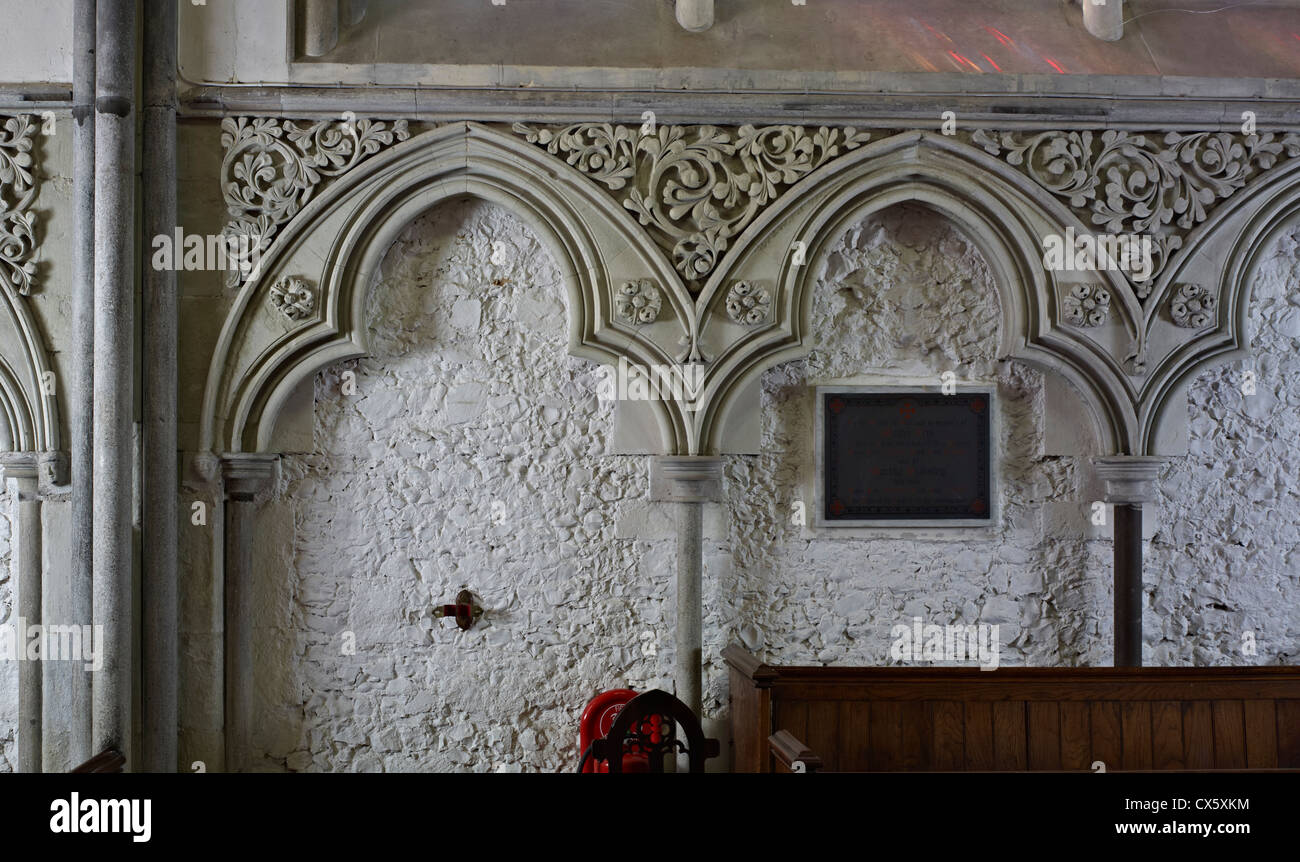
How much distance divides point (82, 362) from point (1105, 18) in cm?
426

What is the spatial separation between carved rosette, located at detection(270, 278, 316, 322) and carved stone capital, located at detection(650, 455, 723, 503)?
150 cm

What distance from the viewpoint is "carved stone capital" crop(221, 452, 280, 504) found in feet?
13.1

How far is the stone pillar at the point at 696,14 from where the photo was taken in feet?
13.6

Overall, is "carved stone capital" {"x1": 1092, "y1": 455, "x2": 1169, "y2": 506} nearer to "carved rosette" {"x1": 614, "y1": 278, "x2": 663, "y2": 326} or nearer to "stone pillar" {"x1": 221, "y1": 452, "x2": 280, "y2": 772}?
"carved rosette" {"x1": 614, "y1": 278, "x2": 663, "y2": 326}

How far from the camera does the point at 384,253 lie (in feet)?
13.5

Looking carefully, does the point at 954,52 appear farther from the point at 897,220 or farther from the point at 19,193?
the point at 19,193

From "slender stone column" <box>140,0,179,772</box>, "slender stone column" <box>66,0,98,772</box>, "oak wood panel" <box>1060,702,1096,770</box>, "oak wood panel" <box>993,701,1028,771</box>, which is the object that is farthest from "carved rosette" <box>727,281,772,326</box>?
"slender stone column" <box>66,0,98,772</box>

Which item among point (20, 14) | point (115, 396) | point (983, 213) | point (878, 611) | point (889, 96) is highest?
point (20, 14)

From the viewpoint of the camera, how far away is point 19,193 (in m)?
3.92

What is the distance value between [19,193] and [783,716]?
3.49 m

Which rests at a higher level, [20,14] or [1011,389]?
Answer: [20,14]

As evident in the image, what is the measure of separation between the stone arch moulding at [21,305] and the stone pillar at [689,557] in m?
2.38

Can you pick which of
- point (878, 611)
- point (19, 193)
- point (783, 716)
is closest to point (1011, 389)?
point (878, 611)

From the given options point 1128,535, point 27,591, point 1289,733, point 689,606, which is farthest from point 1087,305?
point 27,591
